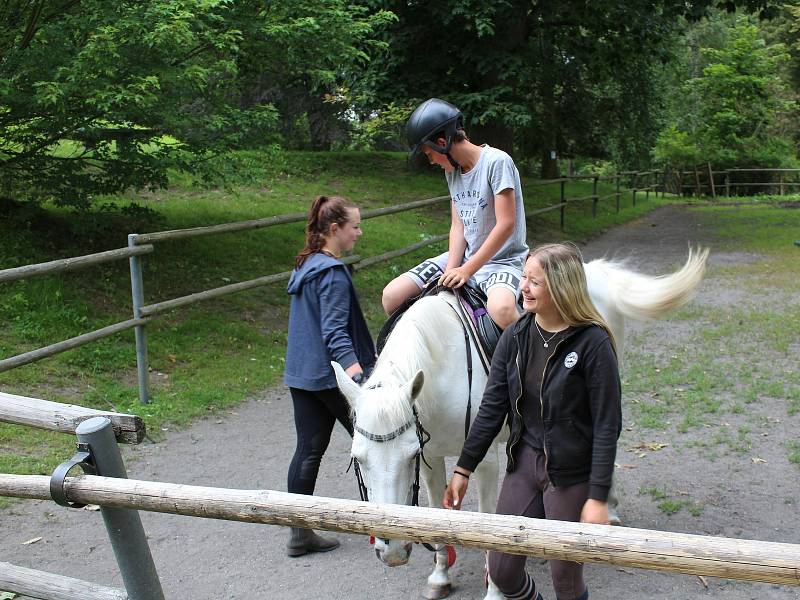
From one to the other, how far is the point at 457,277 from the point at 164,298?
18.1 ft

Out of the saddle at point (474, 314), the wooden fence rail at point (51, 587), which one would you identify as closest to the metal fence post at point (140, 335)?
the saddle at point (474, 314)

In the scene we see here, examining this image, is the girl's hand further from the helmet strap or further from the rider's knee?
the helmet strap

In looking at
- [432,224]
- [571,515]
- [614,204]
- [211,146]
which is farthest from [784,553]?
[614,204]

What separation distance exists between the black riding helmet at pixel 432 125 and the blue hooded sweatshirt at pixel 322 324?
0.70 metres

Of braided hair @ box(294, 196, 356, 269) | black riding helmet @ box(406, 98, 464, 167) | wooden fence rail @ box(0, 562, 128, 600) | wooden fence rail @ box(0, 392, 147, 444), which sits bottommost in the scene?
wooden fence rail @ box(0, 562, 128, 600)

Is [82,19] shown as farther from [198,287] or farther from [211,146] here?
[198,287]

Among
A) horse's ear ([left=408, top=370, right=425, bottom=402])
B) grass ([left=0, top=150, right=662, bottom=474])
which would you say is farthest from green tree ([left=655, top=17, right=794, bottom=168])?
horse's ear ([left=408, top=370, right=425, bottom=402])

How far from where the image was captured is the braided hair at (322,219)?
12.5ft

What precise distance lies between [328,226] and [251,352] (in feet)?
14.3

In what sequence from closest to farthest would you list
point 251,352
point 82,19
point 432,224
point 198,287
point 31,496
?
point 31,496 < point 82,19 < point 251,352 < point 198,287 < point 432,224

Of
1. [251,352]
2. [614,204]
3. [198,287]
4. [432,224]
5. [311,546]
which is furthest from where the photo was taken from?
[614,204]

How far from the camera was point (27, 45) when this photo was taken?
728cm

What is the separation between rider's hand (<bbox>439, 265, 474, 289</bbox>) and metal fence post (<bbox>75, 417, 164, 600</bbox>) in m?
1.71

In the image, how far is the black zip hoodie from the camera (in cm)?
262
